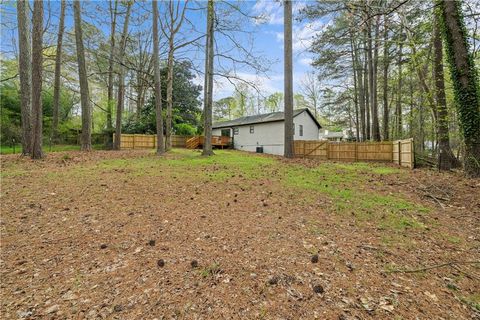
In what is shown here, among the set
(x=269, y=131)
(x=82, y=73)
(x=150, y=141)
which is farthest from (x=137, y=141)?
(x=269, y=131)

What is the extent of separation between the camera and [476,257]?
2811mm

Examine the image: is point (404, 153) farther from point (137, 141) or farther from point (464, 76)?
point (137, 141)

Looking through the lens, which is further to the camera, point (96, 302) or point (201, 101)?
point (201, 101)

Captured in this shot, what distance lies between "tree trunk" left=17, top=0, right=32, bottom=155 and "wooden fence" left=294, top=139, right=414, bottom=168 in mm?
14351

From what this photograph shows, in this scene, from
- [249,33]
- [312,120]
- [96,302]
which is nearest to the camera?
[96,302]

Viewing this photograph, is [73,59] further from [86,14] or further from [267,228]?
[267,228]

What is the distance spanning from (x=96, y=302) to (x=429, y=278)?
316 cm

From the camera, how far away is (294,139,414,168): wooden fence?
1133 cm

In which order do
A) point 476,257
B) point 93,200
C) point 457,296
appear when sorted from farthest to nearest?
point 93,200
point 476,257
point 457,296

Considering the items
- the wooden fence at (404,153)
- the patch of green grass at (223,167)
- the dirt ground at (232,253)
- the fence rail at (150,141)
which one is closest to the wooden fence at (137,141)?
the fence rail at (150,141)

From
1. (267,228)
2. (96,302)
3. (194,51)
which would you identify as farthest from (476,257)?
(194,51)

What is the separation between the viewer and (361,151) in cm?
1435

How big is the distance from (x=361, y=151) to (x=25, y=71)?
17.0 m

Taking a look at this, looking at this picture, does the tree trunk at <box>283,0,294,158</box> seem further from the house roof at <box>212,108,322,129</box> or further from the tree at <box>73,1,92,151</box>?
the tree at <box>73,1,92,151</box>
